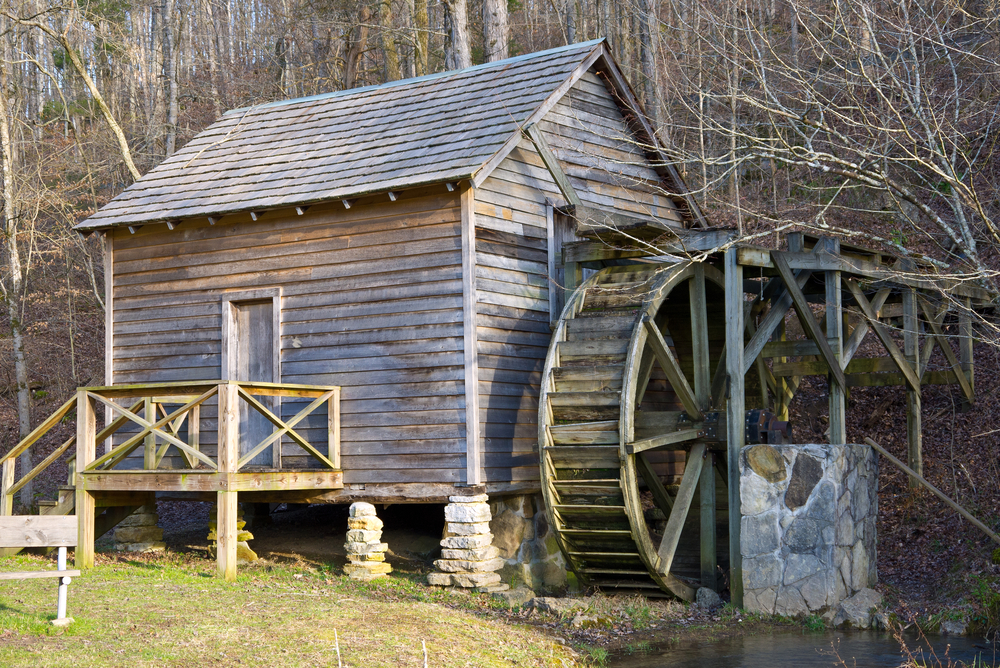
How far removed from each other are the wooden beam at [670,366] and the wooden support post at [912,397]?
3292 mm

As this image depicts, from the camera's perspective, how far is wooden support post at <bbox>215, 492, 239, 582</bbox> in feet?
33.9

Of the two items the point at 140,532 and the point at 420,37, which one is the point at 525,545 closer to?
the point at 140,532

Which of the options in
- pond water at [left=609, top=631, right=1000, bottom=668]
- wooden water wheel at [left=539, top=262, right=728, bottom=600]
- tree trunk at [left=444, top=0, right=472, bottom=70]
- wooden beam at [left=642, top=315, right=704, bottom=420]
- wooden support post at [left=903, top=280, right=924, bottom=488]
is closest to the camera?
pond water at [left=609, top=631, right=1000, bottom=668]

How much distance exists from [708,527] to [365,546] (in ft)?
12.8

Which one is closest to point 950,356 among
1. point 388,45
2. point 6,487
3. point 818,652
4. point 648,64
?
point 818,652

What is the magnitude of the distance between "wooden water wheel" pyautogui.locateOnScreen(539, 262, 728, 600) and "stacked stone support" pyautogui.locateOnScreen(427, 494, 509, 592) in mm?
868

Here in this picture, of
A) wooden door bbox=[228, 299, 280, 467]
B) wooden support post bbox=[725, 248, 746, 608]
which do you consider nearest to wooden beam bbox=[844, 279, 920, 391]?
wooden support post bbox=[725, 248, 746, 608]

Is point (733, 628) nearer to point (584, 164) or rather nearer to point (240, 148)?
point (584, 164)

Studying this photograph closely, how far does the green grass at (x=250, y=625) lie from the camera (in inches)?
275

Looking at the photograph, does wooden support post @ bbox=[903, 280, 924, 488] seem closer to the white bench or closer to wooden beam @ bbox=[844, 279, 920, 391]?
wooden beam @ bbox=[844, 279, 920, 391]

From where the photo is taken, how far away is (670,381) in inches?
447

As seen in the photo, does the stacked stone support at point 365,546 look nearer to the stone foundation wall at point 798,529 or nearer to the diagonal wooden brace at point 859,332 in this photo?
the stone foundation wall at point 798,529

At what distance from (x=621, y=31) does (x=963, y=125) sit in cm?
900

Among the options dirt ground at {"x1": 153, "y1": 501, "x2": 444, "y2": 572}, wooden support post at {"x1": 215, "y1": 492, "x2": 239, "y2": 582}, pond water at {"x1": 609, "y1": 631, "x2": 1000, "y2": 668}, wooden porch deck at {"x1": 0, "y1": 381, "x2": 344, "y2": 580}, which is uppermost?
wooden porch deck at {"x1": 0, "y1": 381, "x2": 344, "y2": 580}
